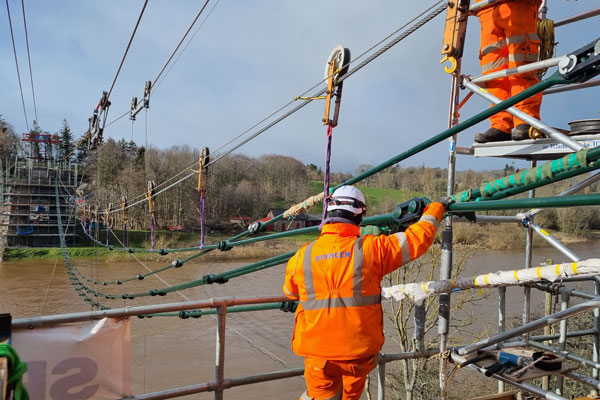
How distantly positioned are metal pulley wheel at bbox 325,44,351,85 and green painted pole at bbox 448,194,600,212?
2.12 metres

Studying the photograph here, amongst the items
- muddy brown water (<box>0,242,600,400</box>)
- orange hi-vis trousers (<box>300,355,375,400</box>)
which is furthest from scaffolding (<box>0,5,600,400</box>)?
muddy brown water (<box>0,242,600,400</box>)

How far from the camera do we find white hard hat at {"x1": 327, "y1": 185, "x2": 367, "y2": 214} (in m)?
2.15

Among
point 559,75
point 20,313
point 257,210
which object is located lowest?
point 20,313

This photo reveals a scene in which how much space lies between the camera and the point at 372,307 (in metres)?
2.05

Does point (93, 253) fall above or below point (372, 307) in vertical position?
below

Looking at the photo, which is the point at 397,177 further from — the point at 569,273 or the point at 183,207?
the point at 569,273

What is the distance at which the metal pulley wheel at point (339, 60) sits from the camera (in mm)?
3848

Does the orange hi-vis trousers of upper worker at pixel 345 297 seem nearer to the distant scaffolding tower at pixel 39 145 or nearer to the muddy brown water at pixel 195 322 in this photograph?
the muddy brown water at pixel 195 322

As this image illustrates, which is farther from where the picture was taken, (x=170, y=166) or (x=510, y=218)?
(x=170, y=166)

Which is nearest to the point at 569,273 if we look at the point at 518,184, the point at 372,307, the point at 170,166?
the point at 518,184

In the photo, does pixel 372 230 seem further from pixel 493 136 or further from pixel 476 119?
pixel 493 136

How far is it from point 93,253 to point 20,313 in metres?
12.3

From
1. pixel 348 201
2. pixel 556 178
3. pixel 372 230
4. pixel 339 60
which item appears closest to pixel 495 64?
pixel 339 60

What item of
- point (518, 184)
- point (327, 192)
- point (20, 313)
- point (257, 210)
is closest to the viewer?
point (518, 184)
